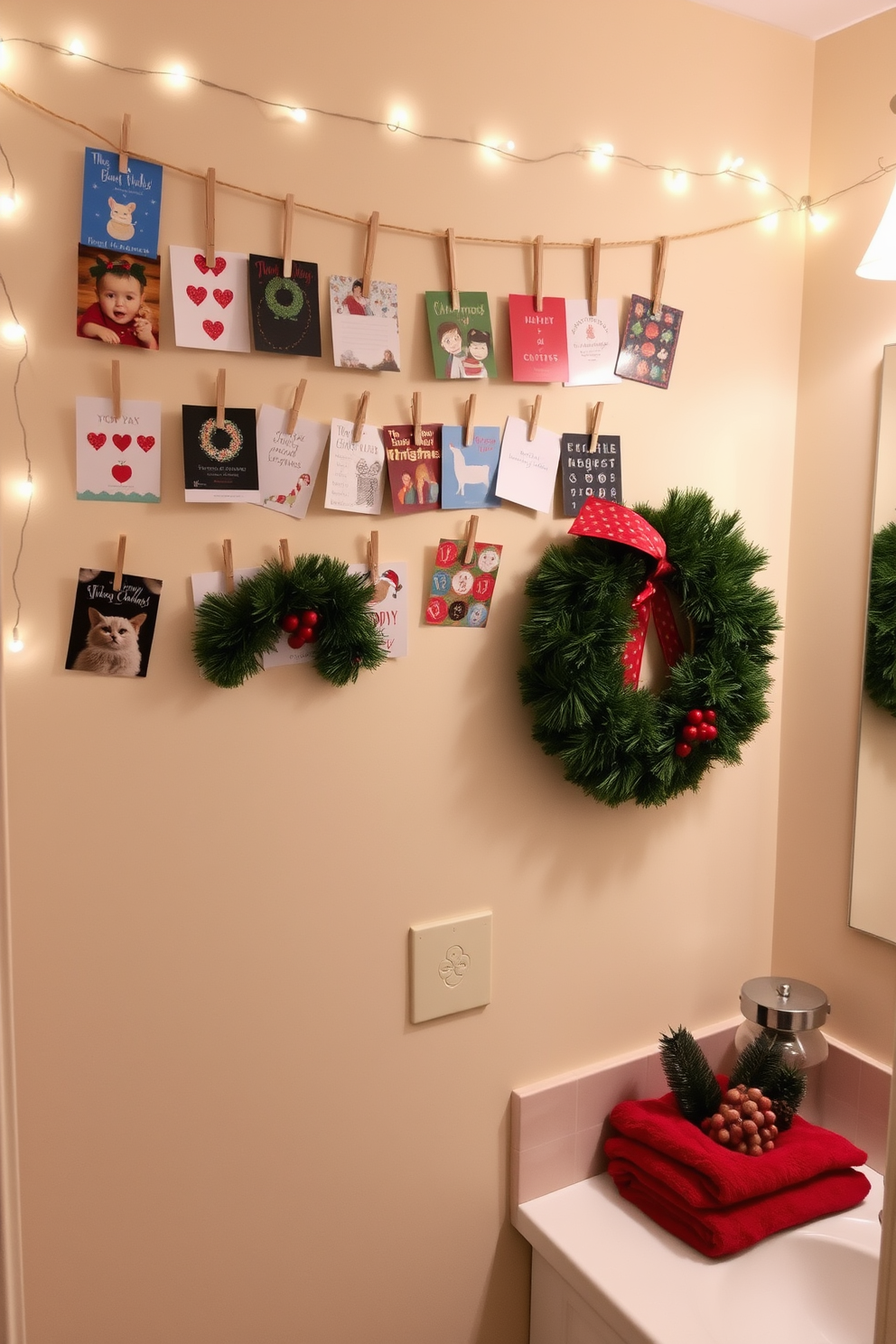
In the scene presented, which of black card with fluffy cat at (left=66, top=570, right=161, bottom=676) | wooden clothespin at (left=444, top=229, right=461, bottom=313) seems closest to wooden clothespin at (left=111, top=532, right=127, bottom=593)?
black card with fluffy cat at (left=66, top=570, right=161, bottom=676)

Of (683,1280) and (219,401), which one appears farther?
(683,1280)

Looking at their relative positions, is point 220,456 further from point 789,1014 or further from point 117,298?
point 789,1014

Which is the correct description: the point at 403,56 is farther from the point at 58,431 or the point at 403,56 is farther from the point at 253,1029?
the point at 253,1029

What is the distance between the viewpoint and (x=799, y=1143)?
1545 millimetres

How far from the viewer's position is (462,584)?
56.1 inches

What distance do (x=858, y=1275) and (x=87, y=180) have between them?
5.75ft

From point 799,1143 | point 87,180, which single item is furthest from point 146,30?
point 799,1143

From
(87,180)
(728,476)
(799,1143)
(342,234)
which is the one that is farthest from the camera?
(728,476)

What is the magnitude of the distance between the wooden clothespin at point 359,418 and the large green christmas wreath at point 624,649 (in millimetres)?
327

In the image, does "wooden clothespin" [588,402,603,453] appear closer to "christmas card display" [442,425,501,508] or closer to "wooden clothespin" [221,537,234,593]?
"christmas card display" [442,425,501,508]

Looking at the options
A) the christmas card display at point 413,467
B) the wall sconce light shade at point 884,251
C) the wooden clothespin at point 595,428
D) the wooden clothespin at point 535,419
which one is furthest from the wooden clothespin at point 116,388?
the wall sconce light shade at point 884,251

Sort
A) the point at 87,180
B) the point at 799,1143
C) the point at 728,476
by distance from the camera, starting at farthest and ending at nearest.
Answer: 1. the point at 728,476
2. the point at 799,1143
3. the point at 87,180

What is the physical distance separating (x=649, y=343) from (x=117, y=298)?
0.78 meters

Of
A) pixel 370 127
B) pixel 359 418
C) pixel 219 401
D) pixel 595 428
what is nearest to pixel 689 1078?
pixel 595 428
